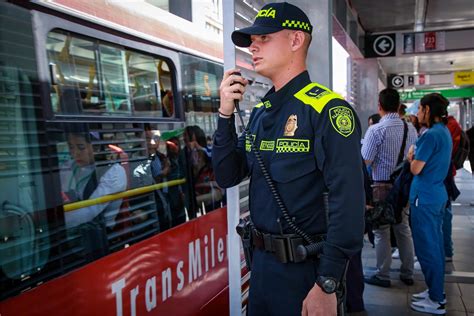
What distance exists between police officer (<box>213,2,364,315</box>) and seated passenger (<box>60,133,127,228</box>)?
1.89 ft

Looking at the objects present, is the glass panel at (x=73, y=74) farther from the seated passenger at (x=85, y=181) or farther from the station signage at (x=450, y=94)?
the station signage at (x=450, y=94)

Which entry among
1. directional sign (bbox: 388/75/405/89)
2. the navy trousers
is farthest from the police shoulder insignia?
directional sign (bbox: 388/75/405/89)

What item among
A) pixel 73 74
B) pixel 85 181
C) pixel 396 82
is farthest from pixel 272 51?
pixel 396 82

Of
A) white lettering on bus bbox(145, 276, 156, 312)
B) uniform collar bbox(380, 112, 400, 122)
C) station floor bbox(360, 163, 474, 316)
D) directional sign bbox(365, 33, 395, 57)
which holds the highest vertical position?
directional sign bbox(365, 33, 395, 57)

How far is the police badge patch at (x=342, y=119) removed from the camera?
1.71 metres

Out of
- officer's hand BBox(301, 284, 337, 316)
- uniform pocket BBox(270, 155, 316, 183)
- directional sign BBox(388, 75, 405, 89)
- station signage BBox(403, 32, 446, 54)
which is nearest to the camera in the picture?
officer's hand BBox(301, 284, 337, 316)

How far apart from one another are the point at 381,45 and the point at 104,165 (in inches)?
335

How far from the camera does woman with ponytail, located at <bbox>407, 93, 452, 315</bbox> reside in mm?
3842

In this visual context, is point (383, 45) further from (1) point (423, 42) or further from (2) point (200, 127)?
(2) point (200, 127)

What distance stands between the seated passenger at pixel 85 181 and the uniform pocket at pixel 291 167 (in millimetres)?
870

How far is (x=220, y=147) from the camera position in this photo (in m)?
2.05

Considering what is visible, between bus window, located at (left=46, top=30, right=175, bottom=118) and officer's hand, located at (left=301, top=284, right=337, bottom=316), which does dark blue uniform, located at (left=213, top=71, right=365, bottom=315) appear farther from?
bus window, located at (left=46, top=30, right=175, bottom=118)

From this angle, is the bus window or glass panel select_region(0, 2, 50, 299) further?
the bus window

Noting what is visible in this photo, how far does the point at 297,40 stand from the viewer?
1.91 m
